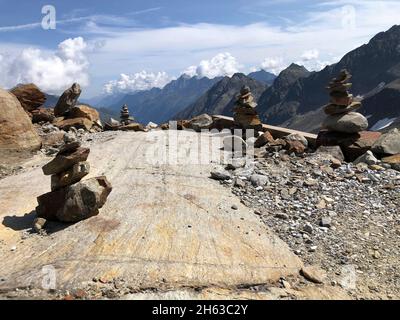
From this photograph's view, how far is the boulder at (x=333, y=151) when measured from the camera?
26.5 m

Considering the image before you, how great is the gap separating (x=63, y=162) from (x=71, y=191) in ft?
4.24

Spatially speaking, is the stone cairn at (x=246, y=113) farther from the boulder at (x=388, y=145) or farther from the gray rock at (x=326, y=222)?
the gray rock at (x=326, y=222)

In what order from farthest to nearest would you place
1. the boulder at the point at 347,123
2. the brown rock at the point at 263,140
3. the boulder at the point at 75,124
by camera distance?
the boulder at the point at 75,124, the brown rock at the point at 263,140, the boulder at the point at 347,123

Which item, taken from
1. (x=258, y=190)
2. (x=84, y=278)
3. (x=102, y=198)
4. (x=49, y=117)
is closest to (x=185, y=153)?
(x=258, y=190)

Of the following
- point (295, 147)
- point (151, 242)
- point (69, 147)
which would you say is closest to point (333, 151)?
point (295, 147)

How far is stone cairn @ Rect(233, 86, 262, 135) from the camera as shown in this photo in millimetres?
35750

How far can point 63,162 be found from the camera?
17.7 metres

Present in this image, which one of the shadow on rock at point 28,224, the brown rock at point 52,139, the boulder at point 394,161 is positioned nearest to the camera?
the shadow on rock at point 28,224

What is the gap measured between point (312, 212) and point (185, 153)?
1084 cm

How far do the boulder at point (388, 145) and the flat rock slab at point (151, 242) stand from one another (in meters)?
11.8

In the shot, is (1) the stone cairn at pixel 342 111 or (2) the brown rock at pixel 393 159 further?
(1) the stone cairn at pixel 342 111

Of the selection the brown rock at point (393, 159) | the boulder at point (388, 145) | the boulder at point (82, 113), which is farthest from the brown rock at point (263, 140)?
the boulder at point (82, 113)

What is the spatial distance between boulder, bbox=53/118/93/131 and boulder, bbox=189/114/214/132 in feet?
33.4
